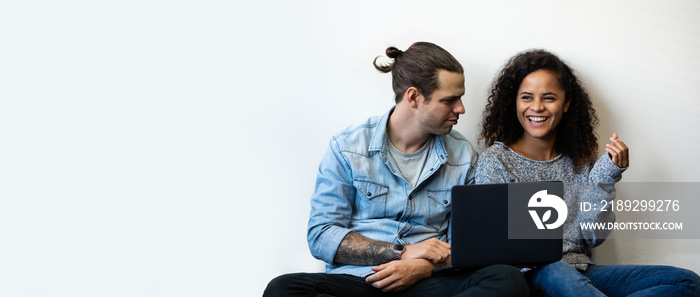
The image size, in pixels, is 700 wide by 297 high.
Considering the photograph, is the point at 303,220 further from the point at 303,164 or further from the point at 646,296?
the point at 646,296

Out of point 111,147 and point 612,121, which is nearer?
point 111,147

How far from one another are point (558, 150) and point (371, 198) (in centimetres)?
68

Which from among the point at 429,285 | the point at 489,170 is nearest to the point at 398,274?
the point at 429,285

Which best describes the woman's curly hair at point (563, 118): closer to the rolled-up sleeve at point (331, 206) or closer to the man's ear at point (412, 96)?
the man's ear at point (412, 96)

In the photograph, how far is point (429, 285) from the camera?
1.93 m

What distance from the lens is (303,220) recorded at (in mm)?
2309

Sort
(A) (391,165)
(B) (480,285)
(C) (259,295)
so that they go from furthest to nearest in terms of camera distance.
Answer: (C) (259,295) → (A) (391,165) → (B) (480,285)

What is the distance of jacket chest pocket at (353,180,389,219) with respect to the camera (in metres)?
2.08

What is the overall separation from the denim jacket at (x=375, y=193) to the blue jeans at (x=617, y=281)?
0.33 metres

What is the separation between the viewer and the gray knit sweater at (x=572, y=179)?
6.99ft

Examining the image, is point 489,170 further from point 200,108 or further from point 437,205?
point 200,108

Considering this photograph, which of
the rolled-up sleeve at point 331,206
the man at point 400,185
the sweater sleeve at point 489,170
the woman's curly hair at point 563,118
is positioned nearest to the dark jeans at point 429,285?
the man at point 400,185

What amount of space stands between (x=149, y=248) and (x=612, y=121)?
1.63m

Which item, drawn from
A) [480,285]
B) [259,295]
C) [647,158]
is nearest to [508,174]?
[480,285]
